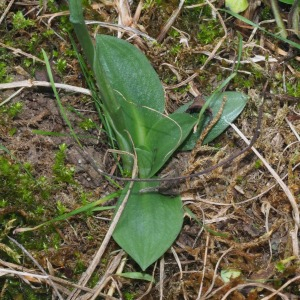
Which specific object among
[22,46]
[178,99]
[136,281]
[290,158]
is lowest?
[136,281]

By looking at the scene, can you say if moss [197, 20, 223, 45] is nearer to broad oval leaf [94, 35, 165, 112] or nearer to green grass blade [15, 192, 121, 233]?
broad oval leaf [94, 35, 165, 112]

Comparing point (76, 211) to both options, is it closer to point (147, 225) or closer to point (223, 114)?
point (147, 225)

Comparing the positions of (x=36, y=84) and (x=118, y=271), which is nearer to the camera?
(x=118, y=271)

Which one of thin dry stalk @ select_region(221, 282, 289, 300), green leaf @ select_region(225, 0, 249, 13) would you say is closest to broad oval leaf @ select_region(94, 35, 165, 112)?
green leaf @ select_region(225, 0, 249, 13)

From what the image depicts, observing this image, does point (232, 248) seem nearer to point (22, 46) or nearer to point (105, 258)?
point (105, 258)

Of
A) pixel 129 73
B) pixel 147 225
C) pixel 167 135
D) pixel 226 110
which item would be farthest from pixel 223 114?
pixel 147 225

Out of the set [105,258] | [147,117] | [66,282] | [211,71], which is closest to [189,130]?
[147,117]

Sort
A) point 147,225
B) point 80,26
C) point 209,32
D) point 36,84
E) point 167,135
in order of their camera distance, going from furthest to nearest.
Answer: point 209,32
point 36,84
point 167,135
point 147,225
point 80,26
